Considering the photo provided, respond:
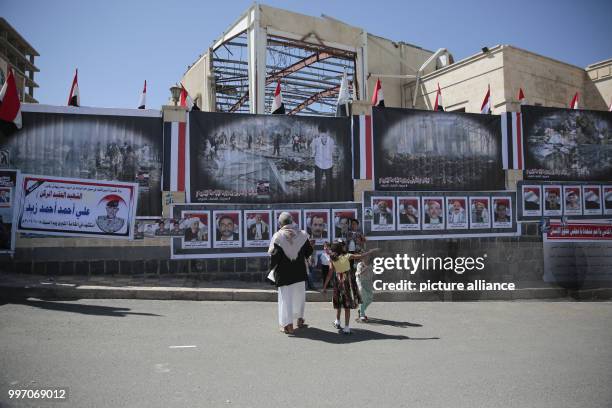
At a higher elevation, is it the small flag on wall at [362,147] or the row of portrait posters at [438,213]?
the small flag on wall at [362,147]

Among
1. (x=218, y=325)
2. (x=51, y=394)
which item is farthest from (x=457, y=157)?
(x=51, y=394)

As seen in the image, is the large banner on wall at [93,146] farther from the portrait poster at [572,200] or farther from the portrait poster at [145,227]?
the portrait poster at [572,200]

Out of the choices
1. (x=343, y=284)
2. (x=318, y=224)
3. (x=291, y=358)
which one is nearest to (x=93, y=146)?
(x=318, y=224)

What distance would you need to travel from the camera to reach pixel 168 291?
835cm

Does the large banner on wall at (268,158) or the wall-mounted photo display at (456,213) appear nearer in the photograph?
the large banner on wall at (268,158)

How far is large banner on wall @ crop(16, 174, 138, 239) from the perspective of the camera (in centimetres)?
936

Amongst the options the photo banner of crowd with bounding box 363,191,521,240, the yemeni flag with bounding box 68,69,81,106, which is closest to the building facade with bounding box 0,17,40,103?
the yemeni flag with bounding box 68,69,81,106

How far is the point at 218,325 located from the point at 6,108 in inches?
273

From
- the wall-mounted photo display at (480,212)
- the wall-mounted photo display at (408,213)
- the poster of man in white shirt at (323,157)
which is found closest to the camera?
the poster of man in white shirt at (323,157)

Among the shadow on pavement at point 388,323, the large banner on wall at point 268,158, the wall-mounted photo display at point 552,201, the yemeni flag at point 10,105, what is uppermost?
the yemeni flag at point 10,105

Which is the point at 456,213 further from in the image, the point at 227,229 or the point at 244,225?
the point at 227,229

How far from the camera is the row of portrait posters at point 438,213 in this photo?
10945 millimetres

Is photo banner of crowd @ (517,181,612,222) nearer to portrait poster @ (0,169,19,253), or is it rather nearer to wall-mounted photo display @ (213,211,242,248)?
wall-mounted photo display @ (213,211,242,248)

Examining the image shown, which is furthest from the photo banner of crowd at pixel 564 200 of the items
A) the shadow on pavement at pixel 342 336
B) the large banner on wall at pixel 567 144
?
the shadow on pavement at pixel 342 336
